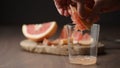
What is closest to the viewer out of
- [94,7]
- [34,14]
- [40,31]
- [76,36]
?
[94,7]

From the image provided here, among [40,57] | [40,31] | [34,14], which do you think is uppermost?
[34,14]

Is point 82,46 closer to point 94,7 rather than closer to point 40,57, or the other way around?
point 40,57

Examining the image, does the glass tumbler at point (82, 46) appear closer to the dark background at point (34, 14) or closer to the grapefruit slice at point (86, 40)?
the grapefruit slice at point (86, 40)

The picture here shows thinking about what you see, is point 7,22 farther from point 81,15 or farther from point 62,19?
point 81,15

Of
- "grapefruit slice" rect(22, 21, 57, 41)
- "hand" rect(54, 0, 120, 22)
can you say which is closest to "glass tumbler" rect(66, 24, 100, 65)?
"grapefruit slice" rect(22, 21, 57, 41)

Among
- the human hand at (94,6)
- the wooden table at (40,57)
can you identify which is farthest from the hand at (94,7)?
the wooden table at (40,57)

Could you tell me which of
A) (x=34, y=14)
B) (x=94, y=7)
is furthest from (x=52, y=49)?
(x=34, y=14)
